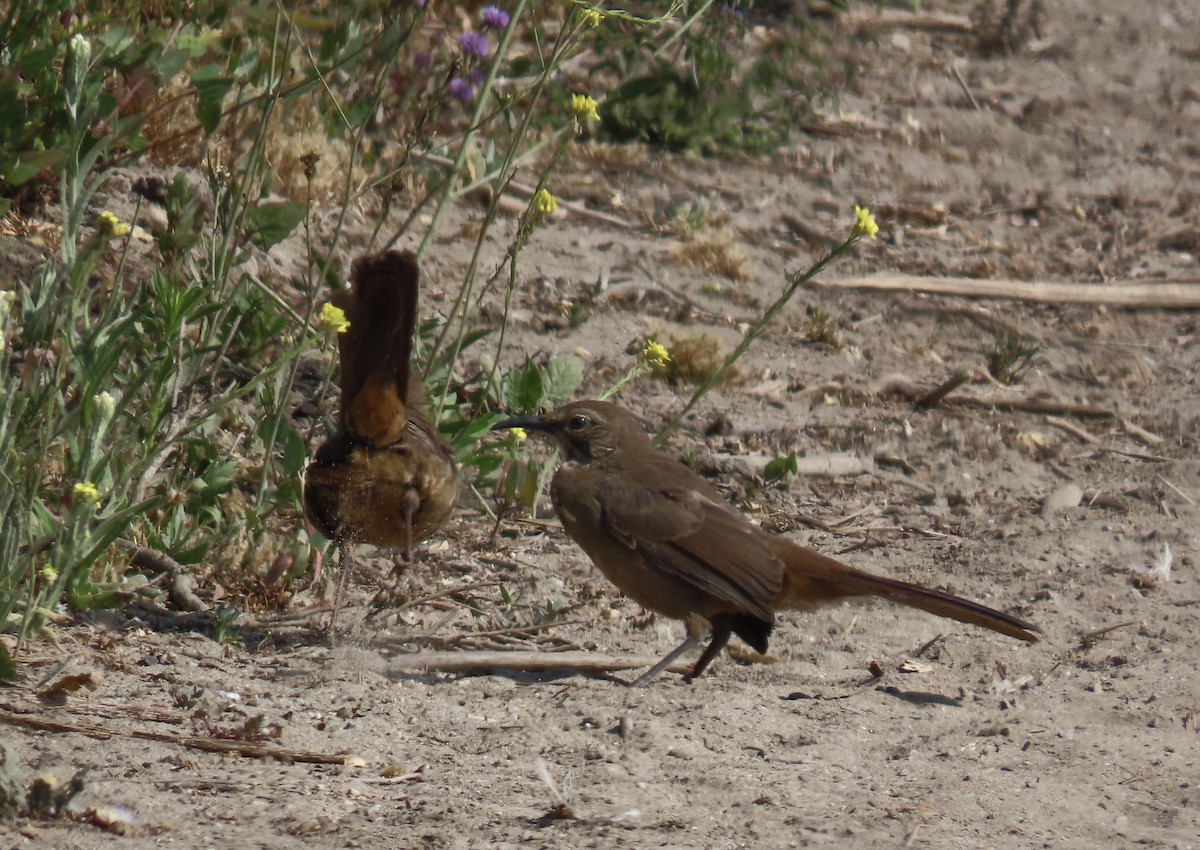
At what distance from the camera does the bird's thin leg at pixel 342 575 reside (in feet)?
18.3

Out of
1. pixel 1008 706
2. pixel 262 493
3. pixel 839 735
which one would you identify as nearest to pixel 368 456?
pixel 262 493

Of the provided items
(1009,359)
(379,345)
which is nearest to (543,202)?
(379,345)

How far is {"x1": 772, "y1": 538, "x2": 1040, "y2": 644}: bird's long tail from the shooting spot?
5.86 meters

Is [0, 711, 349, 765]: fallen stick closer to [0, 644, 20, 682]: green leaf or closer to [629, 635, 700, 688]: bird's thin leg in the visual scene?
[0, 644, 20, 682]: green leaf

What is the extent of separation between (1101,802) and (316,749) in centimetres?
234

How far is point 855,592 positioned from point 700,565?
0.60 m

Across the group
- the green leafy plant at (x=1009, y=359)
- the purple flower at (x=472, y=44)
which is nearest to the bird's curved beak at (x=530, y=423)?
the purple flower at (x=472, y=44)

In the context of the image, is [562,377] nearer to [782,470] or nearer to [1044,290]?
[782,470]

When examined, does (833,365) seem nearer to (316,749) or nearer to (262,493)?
(262,493)

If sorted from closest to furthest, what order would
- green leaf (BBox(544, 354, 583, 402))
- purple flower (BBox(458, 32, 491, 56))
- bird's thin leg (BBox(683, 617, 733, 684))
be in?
bird's thin leg (BBox(683, 617, 733, 684)) < purple flower (BBox(458, 32, 491, 56)) < green leaf (BBox(544, 354, 583, 402))

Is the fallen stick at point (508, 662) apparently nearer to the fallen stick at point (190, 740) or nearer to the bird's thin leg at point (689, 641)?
the bird's thin leg at point (689, 641)

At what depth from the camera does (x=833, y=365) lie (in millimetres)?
8852

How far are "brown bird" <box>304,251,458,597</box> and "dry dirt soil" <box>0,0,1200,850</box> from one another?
35 centimetres

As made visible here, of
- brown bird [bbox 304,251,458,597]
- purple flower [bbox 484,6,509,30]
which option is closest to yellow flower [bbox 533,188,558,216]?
brown bird [bbox 304,251,458,597]
